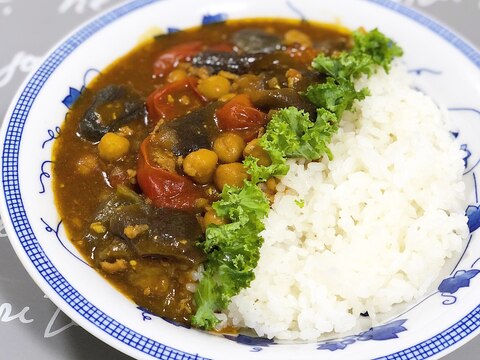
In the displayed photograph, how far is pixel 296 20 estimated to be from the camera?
638 cm

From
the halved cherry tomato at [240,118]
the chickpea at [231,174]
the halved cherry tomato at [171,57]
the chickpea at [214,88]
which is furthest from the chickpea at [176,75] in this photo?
the chickpea at [231,174]

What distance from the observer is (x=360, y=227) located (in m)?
4.50

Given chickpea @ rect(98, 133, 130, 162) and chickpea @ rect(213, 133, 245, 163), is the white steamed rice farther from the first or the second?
chickpea @ rect(98, 133, 130, 162)

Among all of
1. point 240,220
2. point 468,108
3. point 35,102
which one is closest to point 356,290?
point 240,220

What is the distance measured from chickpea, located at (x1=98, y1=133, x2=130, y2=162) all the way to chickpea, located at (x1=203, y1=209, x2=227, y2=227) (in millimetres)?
1020

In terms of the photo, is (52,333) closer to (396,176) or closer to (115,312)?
(115,312)

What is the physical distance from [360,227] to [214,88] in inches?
70.7

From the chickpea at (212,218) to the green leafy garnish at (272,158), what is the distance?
0.05 m

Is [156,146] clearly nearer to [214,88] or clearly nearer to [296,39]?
[214,88]

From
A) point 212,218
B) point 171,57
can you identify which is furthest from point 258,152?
point 171,57

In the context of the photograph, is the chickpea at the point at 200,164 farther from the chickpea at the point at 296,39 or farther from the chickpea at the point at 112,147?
the chickpea at the point at 296,39

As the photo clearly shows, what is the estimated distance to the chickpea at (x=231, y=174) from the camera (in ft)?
14.6

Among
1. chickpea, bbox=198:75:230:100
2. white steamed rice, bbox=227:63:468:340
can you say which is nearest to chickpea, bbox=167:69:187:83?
chickpea, bbox=198:75:230:100

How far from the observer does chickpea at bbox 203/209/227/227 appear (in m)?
4.10
